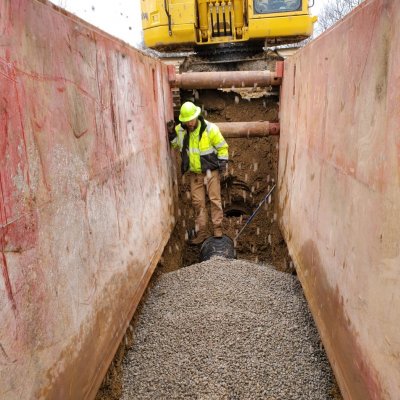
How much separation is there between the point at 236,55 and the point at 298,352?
7.64m

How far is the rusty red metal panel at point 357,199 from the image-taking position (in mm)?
1930

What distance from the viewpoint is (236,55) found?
9391 mm

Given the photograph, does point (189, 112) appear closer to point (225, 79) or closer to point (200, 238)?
point (225, 79)

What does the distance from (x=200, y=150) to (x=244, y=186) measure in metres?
1.96

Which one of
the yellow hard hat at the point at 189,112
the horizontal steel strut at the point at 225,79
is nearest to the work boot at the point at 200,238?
the yellow hard hat at the point at 189,112

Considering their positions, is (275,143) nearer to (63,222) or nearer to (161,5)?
(161,5)

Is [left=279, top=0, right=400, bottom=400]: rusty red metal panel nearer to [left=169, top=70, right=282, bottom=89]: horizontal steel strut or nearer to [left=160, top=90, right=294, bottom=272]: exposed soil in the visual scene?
[left=169, top=70, right=282, bottom=89]: horizontal steel strut

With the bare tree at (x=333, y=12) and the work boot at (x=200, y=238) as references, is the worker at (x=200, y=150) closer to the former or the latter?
the work boot at (x=200, y=238)

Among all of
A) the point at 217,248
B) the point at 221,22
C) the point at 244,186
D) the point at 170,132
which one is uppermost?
the point at 221,22

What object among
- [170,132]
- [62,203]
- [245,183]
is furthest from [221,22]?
[62,203]

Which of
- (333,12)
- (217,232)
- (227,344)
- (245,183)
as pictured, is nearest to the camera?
(227,344)

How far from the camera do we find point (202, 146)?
20.4 ft

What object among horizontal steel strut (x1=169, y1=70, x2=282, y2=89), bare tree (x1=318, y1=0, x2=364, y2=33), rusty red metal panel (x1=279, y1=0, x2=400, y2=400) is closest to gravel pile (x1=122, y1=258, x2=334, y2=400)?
rusty red metal panel (x1=279, y1=0, x2=400, y2=400)

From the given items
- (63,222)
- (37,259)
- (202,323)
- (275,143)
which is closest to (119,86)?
(63,222)
